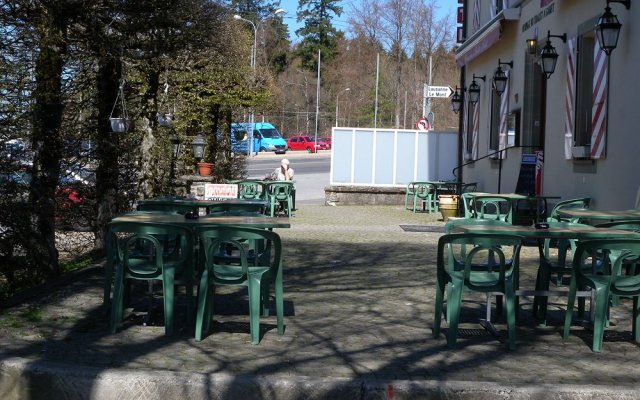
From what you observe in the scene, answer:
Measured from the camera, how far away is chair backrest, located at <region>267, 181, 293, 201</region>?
18.7m

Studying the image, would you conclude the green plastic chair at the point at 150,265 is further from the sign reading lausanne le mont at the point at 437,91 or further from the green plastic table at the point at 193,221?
the sign reading lausanne le mont at the point at 437,91

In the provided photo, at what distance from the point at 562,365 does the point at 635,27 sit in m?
6.73

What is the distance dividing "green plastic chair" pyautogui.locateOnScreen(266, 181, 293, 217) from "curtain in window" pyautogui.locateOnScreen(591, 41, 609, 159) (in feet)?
24.9

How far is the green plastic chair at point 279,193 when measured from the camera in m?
18.6

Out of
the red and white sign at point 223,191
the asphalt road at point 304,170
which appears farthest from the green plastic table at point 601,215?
the asphalt road at point 304,170

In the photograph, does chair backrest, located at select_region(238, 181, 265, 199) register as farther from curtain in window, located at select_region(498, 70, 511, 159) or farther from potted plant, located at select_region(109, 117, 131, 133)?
potted plant, located at select_region(109, 117, 131, 133)

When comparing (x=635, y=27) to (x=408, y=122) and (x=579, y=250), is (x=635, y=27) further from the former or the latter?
(x=408, y=122)

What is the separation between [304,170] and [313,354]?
131 ft

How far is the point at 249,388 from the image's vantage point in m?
5.20

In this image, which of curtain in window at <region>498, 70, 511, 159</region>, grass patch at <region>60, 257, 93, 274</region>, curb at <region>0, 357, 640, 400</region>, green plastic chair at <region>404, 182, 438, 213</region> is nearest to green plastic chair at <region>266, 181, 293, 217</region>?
green plastic chair at <region>404, 182, 438, 213</region>

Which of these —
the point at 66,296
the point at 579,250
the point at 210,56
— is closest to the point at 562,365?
the point at 579,250

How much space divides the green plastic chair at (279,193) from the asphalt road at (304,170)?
5.98 m

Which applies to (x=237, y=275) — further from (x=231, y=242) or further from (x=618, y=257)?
(x=618, y=257)

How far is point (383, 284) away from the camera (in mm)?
9438
